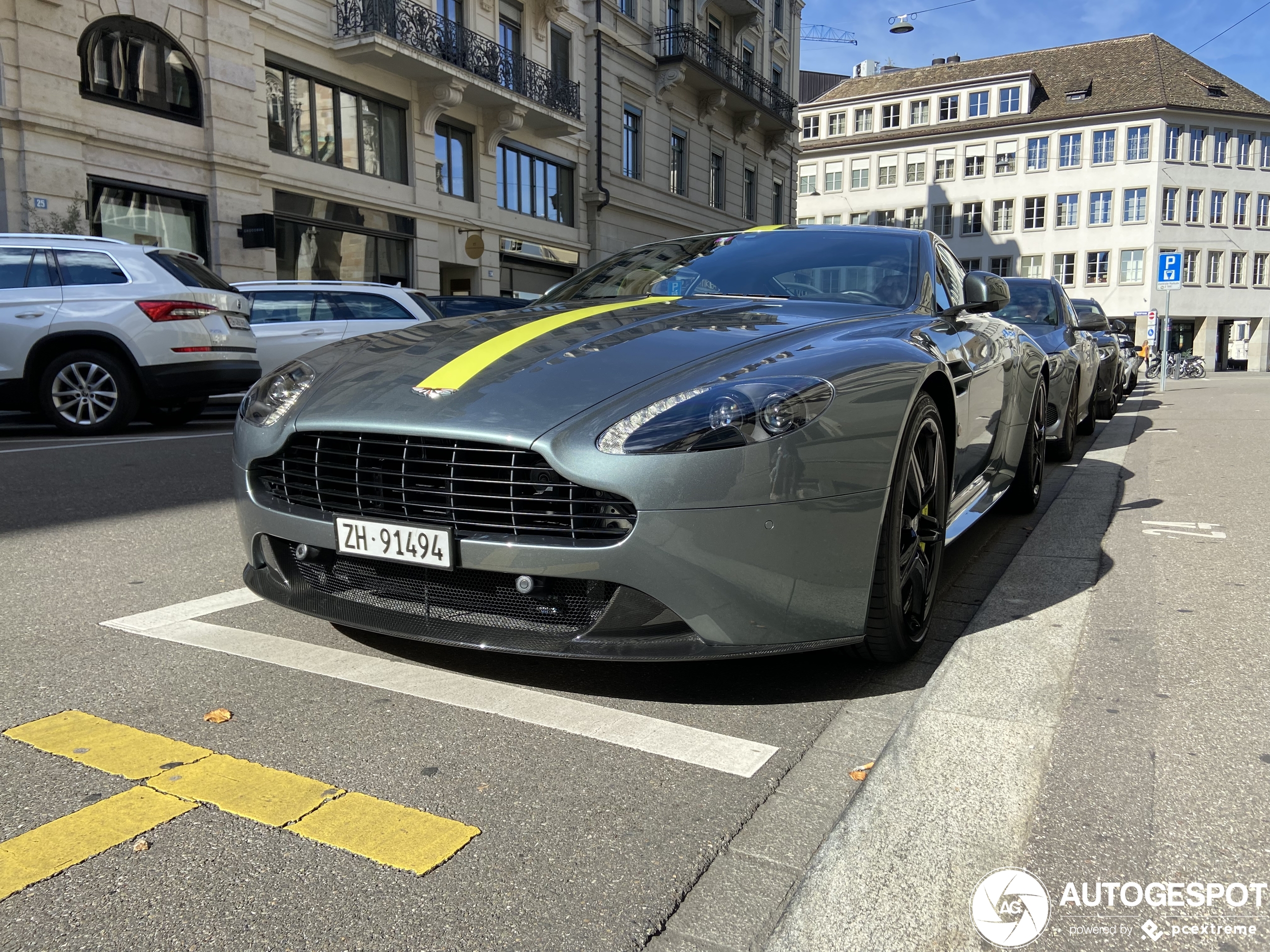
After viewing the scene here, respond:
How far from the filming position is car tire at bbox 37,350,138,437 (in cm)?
915

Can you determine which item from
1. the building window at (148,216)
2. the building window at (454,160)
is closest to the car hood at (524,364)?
the building window at (148,216)

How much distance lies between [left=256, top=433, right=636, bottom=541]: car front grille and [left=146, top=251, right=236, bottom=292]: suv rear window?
24.9 feet

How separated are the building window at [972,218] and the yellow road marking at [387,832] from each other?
201 ft

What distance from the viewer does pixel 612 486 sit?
248 cm

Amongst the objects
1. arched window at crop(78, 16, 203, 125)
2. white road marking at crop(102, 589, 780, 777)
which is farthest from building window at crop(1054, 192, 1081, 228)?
white road marking at crop(102, 589, 780, 777)

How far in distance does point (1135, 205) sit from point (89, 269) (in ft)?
185

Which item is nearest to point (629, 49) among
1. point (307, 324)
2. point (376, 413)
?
point (307, 324)

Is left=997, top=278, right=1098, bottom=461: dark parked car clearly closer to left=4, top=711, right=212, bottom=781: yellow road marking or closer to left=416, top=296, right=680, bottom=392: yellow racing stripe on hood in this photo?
left=416, top=296, right=680, bottom=392: yellow racing stripe on hood

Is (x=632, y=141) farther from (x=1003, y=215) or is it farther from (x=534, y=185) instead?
(x=1003, y=215)

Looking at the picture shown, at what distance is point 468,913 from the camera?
176cm

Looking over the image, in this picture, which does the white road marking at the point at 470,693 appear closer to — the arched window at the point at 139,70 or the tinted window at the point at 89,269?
the tinted window at the point at 89,269

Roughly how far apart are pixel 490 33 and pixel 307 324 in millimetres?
13778

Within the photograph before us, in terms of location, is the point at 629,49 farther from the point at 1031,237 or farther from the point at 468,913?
the point at 1031,237

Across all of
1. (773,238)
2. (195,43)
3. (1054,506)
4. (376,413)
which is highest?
(195,43)
